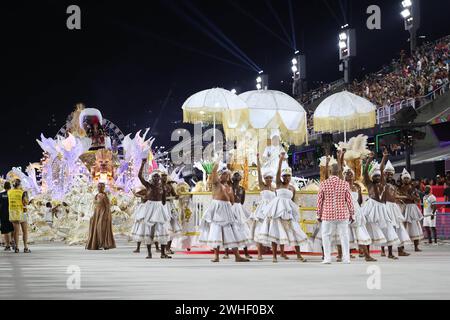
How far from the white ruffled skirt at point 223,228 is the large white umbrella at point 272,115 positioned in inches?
232

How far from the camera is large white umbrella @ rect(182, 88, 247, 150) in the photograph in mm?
20625

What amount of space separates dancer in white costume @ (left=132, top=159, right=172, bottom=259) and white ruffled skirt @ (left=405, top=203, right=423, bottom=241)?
557 centimetres

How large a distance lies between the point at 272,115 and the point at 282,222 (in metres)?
6.02

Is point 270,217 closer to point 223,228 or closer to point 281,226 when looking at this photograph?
point 281,226

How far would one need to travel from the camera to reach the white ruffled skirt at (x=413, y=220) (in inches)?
734

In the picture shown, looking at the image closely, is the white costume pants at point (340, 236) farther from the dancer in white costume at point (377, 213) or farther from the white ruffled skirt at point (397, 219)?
the white ruffled skirt at point (397, 219)

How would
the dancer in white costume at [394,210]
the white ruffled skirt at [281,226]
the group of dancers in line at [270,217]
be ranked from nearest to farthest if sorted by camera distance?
the group of dancers in line at [270,217] → the white ruffled skirt at [281,226] → the dancer in white costume at [394,210]

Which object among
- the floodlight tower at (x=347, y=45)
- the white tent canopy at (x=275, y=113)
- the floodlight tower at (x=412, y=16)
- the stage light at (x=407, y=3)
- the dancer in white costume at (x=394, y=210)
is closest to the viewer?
the dancer in white costume at (x=394, y=210)

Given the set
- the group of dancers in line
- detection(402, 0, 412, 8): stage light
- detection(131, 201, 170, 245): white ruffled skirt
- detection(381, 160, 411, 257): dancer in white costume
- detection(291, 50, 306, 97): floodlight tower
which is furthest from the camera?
detection(291, 50, 306, 97): floodlight tower

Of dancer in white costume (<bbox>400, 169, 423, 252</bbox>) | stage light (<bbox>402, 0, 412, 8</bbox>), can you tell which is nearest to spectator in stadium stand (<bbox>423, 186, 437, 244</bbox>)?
dancer in white costume (<bbox>400, 169, 423, 252</bbox>)

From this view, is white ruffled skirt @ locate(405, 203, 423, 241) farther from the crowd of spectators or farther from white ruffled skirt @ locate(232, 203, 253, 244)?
the crowd of spectators

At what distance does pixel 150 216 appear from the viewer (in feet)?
55.2

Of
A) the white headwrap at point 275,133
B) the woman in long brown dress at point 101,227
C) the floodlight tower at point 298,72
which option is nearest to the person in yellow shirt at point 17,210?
the woman in long brown dress at point 101,227
